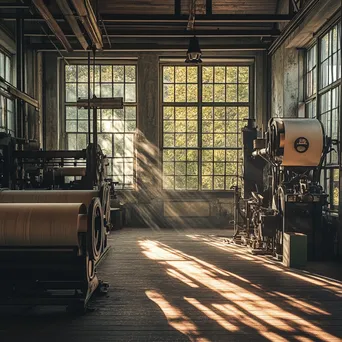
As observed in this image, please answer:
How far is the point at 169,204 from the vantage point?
10.3m

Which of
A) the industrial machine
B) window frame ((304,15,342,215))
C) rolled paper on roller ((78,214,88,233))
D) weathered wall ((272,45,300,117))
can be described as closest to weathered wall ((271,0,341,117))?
weathered wall ((272,45,300,117))

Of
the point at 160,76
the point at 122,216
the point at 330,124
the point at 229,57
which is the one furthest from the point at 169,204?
the point at 330,124

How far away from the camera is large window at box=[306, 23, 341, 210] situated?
6828 mm

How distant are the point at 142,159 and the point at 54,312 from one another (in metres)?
6.61

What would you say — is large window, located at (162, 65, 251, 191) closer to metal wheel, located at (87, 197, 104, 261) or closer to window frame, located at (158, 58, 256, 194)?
window frame, located at (158, 58, 256, 194)

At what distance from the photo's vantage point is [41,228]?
147 inches

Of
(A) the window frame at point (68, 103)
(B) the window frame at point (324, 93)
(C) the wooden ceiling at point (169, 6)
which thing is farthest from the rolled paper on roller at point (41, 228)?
(C) the wooden ceiling at point (169, 6)

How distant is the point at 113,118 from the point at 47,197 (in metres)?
5.90

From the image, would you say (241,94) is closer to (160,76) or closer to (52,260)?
(160,76)

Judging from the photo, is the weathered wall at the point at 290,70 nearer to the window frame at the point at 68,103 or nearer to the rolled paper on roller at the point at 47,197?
the window frame at the point at 68,103

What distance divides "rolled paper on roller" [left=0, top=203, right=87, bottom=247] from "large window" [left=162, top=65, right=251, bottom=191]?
6.78 m

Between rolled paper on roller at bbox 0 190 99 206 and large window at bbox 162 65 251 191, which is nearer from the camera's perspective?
rolled paper on roller at bbox 0 190 99 206

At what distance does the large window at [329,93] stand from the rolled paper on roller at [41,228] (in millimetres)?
4356

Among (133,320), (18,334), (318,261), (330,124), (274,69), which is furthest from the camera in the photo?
(274,69)
